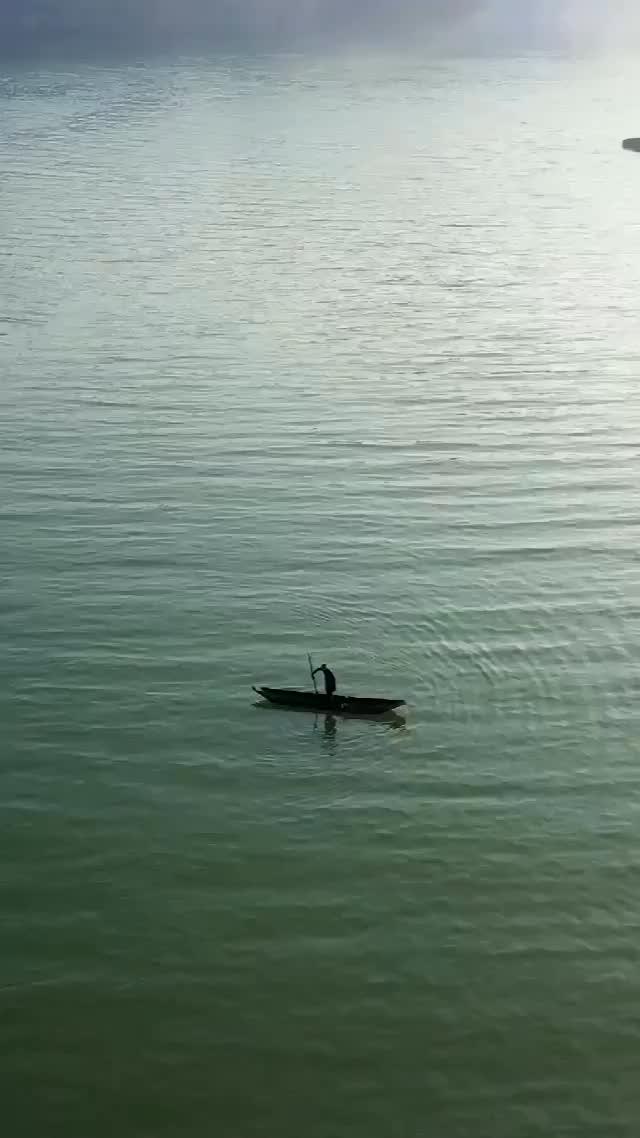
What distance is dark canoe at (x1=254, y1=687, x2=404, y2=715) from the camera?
32156 millimetres

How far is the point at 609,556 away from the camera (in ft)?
137

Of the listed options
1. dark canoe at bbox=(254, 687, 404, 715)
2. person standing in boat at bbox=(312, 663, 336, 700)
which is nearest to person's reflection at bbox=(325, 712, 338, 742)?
dark canoe at bbox=(254, 687, 404, 715)

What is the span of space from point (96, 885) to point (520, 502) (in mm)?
21444

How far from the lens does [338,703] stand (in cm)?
3234

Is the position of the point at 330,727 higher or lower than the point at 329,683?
lower

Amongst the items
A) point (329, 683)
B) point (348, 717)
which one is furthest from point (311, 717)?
point (329, 683)

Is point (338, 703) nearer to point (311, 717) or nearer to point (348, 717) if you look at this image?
point (348, 717)

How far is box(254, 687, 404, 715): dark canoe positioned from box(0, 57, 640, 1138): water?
449mm

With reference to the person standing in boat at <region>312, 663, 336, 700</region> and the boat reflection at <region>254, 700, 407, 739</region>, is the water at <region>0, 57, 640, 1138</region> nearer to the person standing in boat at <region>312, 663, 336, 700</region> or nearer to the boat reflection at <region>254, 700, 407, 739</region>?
the boat reflection at <region>254, 700, 407, 739</region>

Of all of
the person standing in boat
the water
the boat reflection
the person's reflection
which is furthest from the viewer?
the boat reflection

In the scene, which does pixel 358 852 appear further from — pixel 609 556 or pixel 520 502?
pixel 520 502

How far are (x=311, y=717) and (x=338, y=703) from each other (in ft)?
3.11

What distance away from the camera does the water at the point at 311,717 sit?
23.9 meters

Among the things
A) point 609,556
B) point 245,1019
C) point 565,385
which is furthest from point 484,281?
point 245,1019
